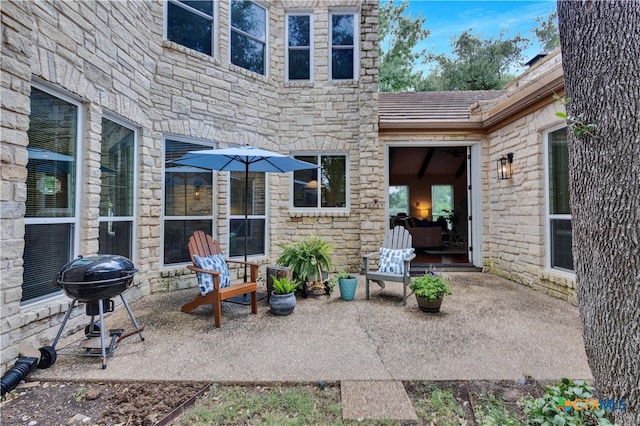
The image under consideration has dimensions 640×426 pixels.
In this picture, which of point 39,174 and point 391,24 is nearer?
point 39,174

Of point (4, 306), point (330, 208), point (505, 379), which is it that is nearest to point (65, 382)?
point (4, 306)

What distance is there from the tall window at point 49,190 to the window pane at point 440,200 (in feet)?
37.3

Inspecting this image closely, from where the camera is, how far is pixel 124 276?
2641mm

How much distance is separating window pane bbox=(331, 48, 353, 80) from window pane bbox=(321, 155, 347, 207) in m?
1.67

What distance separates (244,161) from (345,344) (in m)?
2.74

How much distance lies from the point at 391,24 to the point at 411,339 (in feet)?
52.0

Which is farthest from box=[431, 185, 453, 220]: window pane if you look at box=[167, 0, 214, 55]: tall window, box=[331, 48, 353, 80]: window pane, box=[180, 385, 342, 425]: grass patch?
box=[180, 385, 342, 425]: grass patch

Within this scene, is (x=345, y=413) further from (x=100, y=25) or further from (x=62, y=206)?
(x=100, y=25)

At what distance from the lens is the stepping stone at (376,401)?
71.6 inches

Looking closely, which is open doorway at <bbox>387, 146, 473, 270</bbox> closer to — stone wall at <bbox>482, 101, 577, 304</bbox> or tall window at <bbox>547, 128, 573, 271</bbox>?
stone wall at <bbox>482, 101, 577, 304</bbox>

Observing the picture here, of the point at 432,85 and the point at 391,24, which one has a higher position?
the point at 391,24

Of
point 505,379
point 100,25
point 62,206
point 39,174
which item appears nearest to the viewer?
point 505,379

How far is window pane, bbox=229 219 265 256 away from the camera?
5.30 metres

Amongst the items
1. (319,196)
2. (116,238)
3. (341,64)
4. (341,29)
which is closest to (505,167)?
(319,196)
